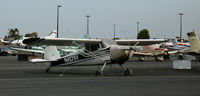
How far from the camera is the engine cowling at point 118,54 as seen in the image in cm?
1758

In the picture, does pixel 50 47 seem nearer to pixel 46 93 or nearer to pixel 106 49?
pixel 106 49

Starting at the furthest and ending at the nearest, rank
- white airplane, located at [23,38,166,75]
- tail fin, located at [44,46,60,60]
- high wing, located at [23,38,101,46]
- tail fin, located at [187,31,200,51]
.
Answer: tail fin, located at [187,31,200,51]
tail fin, located at [44,46,60,60]
high wing, located at [23,38,101,46]
white airplane, located at [23,38,166,75]

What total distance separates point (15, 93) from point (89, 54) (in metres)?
8.89

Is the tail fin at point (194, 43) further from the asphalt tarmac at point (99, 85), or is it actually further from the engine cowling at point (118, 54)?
the engine cowling at point (118, 54)

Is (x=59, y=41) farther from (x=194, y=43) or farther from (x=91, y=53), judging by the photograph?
(x=194, y=43)

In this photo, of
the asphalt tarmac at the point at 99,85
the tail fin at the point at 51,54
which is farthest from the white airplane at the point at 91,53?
the asphalt tarmac at the point at 99,85

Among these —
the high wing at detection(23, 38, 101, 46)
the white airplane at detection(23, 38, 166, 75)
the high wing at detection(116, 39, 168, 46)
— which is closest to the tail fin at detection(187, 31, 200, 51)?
the high wing at detection(116, 39, 168, 46)

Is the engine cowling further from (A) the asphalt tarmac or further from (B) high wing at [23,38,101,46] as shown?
(B) high wing at [23,38,101,46]

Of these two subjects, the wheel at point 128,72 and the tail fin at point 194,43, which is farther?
the tail fin at point 194,43

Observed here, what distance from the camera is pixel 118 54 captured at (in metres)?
17.6

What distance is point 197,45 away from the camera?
931 inches

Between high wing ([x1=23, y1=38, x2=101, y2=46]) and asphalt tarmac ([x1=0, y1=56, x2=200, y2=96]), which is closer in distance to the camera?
asphalt tarmac ([x1=0, y1=56, x2=200, y2=96])

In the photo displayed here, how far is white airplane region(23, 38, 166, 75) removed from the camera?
1772cm

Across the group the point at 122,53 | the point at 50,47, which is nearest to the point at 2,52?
the point at 50,47
